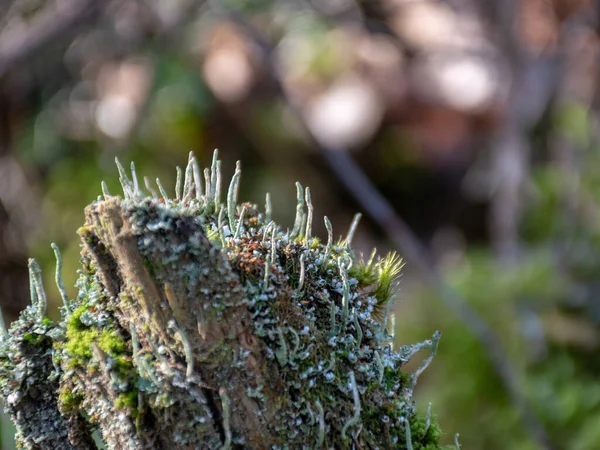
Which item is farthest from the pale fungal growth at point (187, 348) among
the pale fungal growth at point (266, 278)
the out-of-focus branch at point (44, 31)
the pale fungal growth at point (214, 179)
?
the out-of-focus branch at point (44, 31)

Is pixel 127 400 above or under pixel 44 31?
under

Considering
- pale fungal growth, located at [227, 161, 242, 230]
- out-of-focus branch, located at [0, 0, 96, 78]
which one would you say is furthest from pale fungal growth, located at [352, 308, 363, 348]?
out-of-focus branch, located at [0, 0, 96, 78]

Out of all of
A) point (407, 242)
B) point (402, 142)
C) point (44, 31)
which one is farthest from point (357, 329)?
point (402, 142)

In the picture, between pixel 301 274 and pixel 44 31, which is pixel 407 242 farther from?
pixel 44 31

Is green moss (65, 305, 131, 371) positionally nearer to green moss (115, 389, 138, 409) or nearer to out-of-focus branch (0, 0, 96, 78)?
green moss (115, 389, 138, 409)

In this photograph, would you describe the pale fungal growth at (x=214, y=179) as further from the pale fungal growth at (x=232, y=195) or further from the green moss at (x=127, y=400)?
the green moss at (x=127, y=400)

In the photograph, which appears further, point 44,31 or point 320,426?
point 44,31
